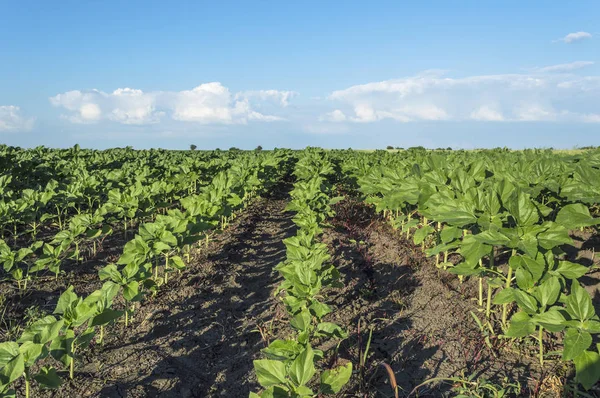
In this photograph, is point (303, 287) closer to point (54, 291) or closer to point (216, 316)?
point (216, 316)

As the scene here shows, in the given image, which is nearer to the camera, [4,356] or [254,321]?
[4,356]

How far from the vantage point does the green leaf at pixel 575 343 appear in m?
2.49

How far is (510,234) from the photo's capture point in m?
3.27

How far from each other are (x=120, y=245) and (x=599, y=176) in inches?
272

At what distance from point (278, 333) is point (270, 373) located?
1866mm

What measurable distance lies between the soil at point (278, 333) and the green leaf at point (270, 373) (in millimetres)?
839

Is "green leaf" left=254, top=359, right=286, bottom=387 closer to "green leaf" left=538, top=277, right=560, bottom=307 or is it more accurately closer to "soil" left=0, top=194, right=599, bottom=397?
"soil" left=0, top=194, right=599, bottom=397

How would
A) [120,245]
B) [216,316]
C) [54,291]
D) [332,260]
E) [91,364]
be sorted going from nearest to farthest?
[91,364] < [216,316] < [54,291] < [332,260] < [120,245]

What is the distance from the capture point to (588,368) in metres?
2.52

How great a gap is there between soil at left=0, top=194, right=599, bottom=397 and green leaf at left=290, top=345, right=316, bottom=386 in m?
0.79

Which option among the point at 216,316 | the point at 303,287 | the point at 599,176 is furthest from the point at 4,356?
the point at 599,176

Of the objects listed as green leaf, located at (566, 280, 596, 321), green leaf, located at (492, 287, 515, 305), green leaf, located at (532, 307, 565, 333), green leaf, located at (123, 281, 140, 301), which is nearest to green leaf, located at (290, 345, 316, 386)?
green leaf, located at (532, 307, 565, 333)

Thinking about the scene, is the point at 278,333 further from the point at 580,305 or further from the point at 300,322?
the point at 580,305

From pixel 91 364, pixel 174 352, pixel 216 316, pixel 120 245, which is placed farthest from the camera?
pixel 120 245
